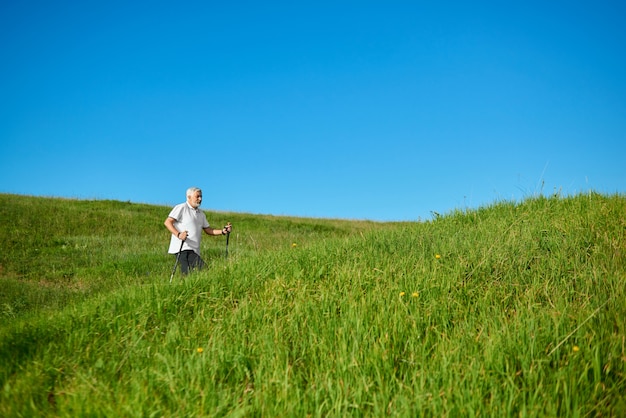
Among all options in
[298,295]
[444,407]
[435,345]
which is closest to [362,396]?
[444,407]

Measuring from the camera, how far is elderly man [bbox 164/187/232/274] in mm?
10078

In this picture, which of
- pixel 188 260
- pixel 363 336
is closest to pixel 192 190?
pixel 188 260

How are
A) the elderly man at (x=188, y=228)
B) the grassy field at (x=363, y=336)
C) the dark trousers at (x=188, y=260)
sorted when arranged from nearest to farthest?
the grassy field at (x=363, y=336) < the elderly man at (x=188, y=228) < the dark trousers at (x=188, y=260)

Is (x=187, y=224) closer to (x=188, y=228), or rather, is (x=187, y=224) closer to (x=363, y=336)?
(x=188, y=228)

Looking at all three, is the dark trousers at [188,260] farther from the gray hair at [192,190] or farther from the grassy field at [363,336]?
the grassy field at [363,336]

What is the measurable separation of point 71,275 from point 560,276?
13806mm

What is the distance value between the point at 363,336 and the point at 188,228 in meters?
6.09

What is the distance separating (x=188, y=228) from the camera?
10141mm

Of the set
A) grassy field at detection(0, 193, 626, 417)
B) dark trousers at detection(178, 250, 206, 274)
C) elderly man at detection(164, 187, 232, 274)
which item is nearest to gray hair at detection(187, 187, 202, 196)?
elderly man at detection(164, 187, 232, 274)

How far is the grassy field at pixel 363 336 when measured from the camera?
4.13 m

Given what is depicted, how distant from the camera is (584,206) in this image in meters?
10.5

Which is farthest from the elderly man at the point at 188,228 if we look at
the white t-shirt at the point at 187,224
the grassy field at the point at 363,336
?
the grassy field at the point at 363,336

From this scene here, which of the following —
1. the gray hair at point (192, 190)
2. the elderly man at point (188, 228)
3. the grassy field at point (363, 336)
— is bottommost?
the grassy field at point (363, 336)

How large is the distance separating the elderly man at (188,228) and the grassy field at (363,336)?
2.34m
